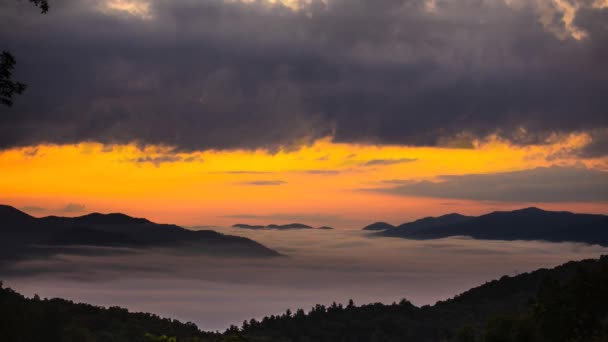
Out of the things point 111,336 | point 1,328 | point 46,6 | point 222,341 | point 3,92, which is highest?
point 46,6

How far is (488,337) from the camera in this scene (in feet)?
227

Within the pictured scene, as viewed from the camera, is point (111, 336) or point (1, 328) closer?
point (1, 328)

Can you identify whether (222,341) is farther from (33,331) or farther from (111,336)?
(111,336)

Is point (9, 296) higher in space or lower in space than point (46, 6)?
lower

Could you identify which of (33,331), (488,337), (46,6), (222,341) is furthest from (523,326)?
(33,331)

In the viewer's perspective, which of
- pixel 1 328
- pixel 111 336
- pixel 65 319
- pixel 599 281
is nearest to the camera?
pixel 599 281

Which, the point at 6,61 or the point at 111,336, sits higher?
the point at 6,61

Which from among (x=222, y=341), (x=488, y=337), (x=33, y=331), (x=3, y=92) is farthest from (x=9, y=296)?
(x=222, y=341)

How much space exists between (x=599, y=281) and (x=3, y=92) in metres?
53.0

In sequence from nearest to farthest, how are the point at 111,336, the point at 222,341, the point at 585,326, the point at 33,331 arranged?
the point at 222,341 → the point at 585,326 → the point at 33,331 → the point at 111,336

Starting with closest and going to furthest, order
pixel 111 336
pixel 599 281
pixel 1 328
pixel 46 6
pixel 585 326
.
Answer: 1. pixel 46 6
2. pixel 585 326
3. pixel 599 281
4. pixel 1 328
5. pixel 111 336

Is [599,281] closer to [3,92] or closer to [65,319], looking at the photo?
[3,92]

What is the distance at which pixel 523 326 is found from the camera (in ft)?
229

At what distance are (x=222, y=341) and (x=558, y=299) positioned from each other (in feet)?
151
